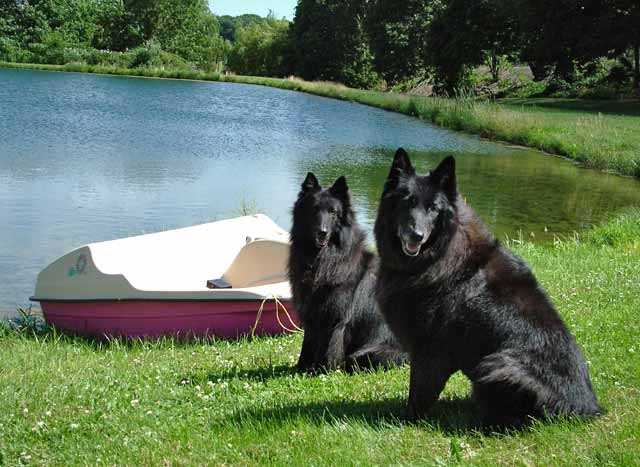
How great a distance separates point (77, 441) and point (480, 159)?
75.4ft

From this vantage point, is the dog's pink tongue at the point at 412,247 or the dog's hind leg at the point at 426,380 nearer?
the dog's pink tongue at the point at 412,247

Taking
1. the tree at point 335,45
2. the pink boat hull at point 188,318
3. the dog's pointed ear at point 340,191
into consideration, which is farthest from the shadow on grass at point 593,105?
the tree at point 335,45

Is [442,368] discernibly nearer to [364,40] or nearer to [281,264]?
[281,264]

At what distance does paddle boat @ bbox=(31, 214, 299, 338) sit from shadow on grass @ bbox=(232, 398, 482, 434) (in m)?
2.95

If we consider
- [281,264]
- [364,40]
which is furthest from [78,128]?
[364,40]

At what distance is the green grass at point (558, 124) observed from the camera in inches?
983

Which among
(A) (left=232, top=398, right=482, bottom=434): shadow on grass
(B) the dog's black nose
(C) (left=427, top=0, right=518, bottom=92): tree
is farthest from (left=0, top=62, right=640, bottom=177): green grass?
(B) the dog's black nose

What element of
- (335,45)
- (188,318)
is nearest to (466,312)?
(188,318)

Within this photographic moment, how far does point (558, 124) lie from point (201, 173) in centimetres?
1685

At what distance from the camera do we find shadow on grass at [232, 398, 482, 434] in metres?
4.70

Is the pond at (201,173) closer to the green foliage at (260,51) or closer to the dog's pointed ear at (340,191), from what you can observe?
the dog's pointed ear at (340,191)

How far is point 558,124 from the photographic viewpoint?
30359 millimetres

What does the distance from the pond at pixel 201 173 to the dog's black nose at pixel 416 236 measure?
742 cm

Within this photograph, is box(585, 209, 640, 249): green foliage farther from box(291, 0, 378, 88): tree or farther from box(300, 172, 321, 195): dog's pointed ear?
box(291, 0, 378, 88): tree
